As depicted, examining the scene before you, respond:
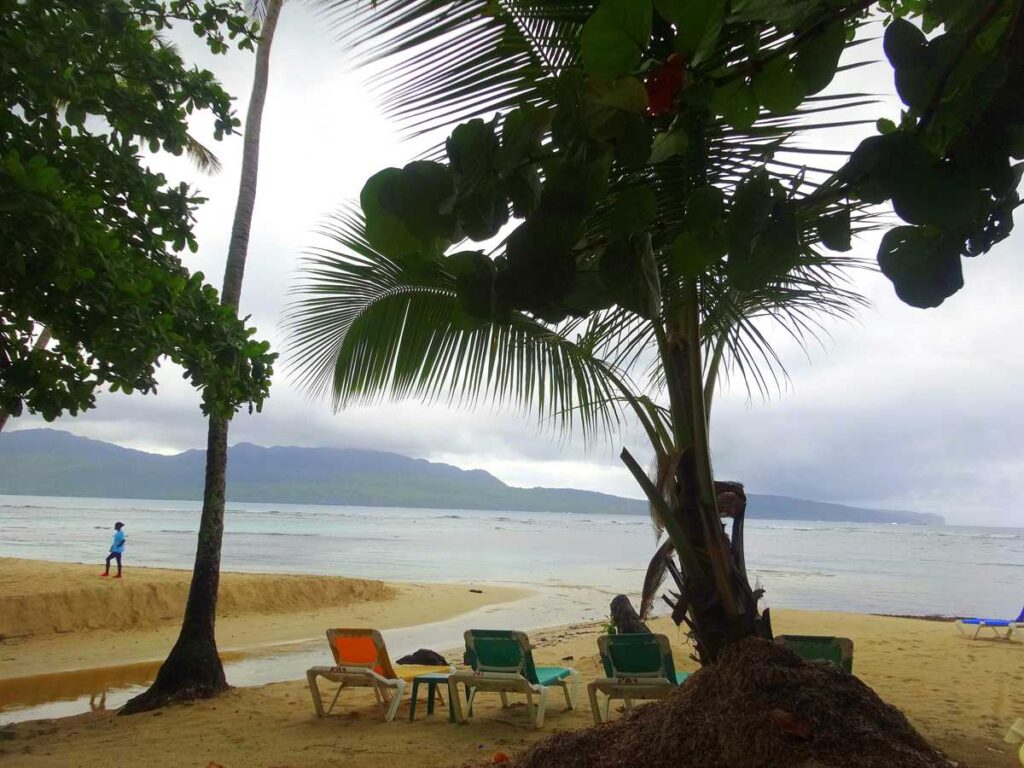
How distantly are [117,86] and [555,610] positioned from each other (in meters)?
15.4

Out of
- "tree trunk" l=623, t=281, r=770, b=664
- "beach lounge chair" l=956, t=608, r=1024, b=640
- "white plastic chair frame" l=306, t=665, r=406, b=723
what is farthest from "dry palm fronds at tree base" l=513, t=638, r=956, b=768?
"beach lounge chair" l=956, t=608, r=1024, b=640

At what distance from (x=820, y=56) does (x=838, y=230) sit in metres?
0.29

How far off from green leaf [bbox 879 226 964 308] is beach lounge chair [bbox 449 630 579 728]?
Result: 16.2ft

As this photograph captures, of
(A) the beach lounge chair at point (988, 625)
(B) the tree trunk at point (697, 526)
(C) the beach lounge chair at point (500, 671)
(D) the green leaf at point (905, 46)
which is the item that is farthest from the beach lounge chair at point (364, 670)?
(A) the beach lounge chair at point (988, 625)

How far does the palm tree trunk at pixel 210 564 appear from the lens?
693 centimetres

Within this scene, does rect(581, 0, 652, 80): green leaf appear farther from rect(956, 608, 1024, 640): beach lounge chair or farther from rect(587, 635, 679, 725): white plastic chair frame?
rect(956, 608, 1024, 640): beach lounge chair

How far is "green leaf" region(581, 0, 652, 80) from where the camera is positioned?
1001mm

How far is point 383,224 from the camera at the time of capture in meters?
1.25

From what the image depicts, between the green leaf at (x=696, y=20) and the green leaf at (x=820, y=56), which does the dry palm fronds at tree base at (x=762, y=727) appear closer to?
the green leaf at (x=820, y=56)

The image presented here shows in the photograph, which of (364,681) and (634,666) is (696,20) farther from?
(364,681)

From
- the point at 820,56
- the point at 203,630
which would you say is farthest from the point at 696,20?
the point at 203,630

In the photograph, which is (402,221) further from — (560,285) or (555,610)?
(555,610)

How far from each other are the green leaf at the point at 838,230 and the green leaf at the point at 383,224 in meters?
0.70

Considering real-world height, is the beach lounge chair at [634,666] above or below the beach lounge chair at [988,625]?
above
